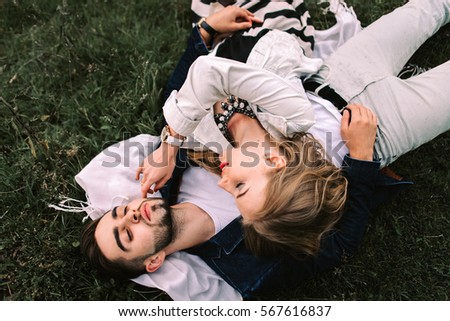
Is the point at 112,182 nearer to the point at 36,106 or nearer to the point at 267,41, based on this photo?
the point at 36,106

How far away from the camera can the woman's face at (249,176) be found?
7.98 feet

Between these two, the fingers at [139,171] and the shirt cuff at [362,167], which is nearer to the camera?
the shirt cuff at [362,167]

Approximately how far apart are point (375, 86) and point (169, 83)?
1.40 meters

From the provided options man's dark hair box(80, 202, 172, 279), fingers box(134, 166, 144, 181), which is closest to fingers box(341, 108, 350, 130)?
man's dark hair box(80, 202, 172, 279)

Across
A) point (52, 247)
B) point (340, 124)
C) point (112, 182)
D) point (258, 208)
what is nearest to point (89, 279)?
point (52, 247)

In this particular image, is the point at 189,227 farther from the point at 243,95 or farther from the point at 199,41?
the point at 199,41

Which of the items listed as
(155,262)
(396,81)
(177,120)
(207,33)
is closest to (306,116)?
(177,120)

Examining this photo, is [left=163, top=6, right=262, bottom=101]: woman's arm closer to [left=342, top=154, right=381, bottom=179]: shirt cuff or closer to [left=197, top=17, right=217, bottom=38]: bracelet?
[left=197, top=17, right=217, bottom=38]: bracelet

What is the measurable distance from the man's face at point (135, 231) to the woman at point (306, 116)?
0.24m

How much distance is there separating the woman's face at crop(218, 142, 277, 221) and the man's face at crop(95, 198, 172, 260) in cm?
49

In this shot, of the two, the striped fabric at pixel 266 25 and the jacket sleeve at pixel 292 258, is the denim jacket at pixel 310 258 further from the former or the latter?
the striped fabric at pixel 266 25

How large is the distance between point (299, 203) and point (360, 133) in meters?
0.62

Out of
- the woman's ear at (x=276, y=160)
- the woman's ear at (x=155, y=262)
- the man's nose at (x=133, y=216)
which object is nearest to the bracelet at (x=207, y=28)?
the woman's ear at (x=276, y=160)

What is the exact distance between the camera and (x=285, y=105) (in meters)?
2.45
